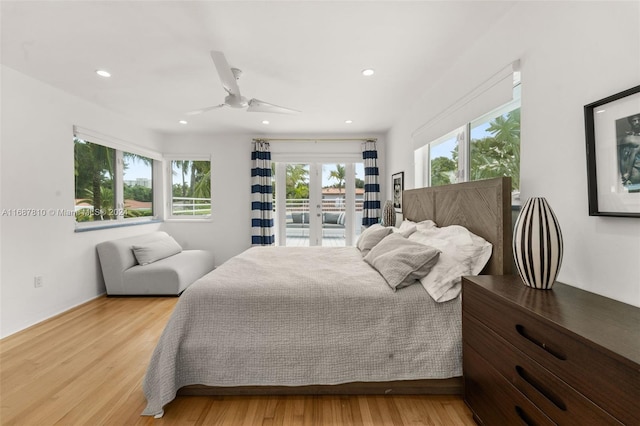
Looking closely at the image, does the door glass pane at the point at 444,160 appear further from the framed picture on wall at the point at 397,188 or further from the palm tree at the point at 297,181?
the palm tree at the point at 297,181

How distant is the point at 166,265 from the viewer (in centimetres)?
364

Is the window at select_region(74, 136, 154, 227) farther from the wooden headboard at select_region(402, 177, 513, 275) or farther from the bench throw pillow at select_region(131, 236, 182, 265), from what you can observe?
the wooden headboard at select_region(402, 177, 513, 275)

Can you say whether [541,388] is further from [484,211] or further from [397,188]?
[397,188]

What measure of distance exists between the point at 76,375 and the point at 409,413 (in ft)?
7.12

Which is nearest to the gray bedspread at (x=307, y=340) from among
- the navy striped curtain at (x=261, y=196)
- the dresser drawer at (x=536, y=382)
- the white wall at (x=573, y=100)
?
the dresser drawer at (x=536, y=382)

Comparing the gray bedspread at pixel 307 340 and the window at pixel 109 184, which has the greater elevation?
the window at pixel 109 184

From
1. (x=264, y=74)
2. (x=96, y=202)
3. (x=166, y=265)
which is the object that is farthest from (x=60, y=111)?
(x=264, y=74)

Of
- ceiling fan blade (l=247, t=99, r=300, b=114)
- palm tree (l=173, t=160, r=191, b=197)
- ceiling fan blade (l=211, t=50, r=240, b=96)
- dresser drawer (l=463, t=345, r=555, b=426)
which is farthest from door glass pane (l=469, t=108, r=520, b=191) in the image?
palm tree (l=173, t=160, r=191, b=197)

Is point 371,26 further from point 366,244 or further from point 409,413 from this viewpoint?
point 409,413

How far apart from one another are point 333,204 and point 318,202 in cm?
28

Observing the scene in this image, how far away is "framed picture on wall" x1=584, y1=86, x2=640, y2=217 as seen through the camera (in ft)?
3.60

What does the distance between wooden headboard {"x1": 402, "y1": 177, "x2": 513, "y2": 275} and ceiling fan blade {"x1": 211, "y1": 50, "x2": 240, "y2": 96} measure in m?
2.01

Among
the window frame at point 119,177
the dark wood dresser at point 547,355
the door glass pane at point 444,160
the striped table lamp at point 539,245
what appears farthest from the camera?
the window frame at point 119,177

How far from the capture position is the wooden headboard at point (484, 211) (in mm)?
1700
